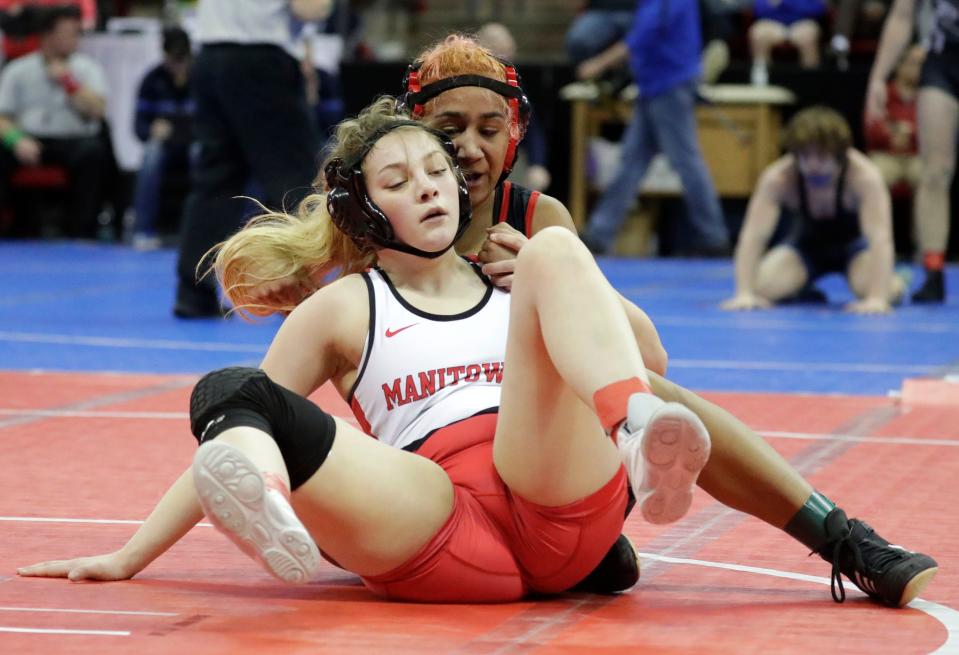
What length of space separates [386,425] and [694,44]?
347 inches

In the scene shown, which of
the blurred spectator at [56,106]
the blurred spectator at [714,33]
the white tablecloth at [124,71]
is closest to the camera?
the blurred spectator at [714,33]

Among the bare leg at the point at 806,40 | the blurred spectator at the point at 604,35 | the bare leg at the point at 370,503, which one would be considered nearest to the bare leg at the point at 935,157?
the blurred spectator at the point at 604,35

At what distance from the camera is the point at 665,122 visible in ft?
37.3

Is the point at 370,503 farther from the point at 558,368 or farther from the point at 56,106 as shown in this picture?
the point at 56,106

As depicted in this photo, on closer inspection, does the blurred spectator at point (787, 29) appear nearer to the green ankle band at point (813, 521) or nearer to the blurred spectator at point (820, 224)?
the blurred spectator at point (820, 224)

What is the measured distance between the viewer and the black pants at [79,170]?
13.4 m

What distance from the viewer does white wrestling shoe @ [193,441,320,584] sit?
2.46 meters

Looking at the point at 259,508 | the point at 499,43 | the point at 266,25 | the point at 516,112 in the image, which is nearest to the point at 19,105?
the point at 499,43

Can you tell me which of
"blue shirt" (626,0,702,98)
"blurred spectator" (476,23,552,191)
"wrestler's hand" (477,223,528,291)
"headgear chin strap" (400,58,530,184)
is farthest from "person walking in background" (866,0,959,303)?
"wrestler's hand" (477,223,528,291)

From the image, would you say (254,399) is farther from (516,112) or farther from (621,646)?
(516,112)

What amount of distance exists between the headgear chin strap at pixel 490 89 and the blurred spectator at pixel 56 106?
395 inches

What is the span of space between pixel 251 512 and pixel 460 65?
139 cm

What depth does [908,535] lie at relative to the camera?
3.65 meters

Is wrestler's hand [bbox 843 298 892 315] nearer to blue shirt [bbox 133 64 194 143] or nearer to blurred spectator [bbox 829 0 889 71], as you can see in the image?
blurred spectator [bbox 829 0 889 71]
